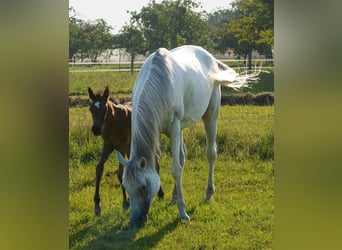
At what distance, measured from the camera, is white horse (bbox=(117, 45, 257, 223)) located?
2229 millimetres

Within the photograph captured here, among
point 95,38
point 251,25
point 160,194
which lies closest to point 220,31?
point 251,25

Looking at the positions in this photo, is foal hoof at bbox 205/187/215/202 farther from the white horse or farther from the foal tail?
the foal tail

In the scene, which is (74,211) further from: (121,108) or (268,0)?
(268,0)

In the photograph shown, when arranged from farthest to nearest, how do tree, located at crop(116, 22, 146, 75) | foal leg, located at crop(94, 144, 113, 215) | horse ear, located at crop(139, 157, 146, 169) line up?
foal leg, located at crop(94, 144, 113, 215), tree, located at crop(116, 22, 146, 75), horse ear, located at crop(139, 157, 146, 169)

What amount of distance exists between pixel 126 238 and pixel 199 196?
530 millimetres

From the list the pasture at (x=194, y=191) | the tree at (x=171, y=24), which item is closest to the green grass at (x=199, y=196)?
the pasture at (x=194, y=191)

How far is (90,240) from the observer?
7.79 ft

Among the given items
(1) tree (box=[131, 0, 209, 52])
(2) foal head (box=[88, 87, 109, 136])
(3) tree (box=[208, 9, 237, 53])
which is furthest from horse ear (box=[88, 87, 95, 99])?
(3) tree (box=[208, 9, 237, 53])

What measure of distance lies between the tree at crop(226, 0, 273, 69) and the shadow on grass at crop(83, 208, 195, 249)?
3.65 ft

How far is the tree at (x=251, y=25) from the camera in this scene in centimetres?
207

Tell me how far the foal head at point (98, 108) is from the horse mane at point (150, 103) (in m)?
0.19
